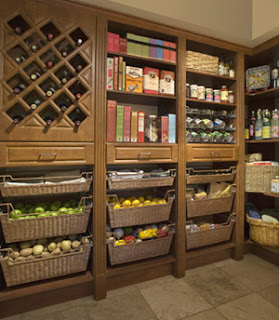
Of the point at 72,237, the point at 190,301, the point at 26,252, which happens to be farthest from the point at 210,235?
the point at 26,252

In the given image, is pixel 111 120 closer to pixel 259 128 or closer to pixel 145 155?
pixel 145 155

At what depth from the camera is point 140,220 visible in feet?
6.16

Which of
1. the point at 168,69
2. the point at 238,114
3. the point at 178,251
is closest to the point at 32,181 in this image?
the point at 178,251

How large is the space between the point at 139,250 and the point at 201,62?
1814mm

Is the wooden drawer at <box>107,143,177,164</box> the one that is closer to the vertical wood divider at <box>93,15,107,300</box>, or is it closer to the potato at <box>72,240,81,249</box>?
the vertical wood divider at <box>93,15,107,300</box>

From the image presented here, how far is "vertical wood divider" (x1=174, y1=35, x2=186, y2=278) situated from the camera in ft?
6.50

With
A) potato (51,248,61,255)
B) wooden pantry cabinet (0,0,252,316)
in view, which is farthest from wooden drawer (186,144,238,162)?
potato (51,248,61,255)

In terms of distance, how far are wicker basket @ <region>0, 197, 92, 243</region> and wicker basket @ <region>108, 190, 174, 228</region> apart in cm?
22

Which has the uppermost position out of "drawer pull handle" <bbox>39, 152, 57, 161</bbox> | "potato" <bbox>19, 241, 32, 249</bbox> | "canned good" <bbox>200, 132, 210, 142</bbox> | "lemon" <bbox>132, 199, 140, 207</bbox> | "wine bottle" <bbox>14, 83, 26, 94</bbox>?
"wine bottle" <bbox>14, 83, 26, 94</bbox>

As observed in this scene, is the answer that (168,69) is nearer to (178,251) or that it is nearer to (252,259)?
(178,251)

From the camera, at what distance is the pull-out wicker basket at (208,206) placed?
2.09 metres

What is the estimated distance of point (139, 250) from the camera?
6.23ft

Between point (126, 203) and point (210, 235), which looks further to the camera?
point (210, 235)

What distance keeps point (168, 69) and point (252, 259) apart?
2.13 m
